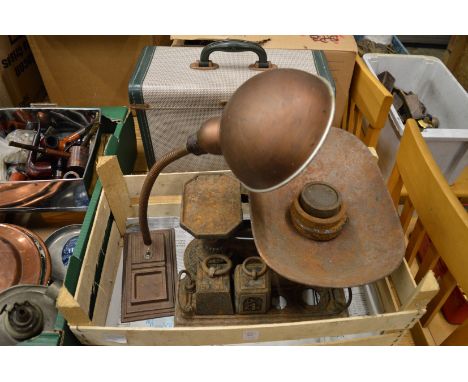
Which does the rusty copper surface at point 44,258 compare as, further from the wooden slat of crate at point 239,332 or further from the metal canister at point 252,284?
the metal canister at point 252,284

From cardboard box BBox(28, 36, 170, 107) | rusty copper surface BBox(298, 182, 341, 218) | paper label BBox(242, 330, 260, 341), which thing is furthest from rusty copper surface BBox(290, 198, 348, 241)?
cardboard box BBox(28, 36, 170, 107)

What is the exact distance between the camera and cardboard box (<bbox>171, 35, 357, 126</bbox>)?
1188mm

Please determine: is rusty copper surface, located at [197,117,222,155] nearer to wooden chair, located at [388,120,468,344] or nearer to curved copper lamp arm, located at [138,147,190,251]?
curved copper lamp arm, located at [138,147,190,251]

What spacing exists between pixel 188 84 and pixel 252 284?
59cm

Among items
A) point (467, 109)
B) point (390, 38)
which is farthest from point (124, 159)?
point (390, 38)

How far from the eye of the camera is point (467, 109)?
130cm

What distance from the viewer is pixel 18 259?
3.25 feet

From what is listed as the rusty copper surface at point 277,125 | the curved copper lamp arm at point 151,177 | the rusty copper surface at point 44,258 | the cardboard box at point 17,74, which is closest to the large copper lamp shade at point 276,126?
the rusty copper surface at point 277,125

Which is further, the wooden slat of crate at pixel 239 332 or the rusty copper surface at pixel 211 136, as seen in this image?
the wooden slat of crate at pixel 239 332

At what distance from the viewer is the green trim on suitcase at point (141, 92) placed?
3.29 feet

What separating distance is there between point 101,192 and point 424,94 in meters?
1.36

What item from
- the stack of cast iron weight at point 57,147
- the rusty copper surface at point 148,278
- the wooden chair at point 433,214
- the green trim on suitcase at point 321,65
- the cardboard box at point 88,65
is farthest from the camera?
the cardboard box at point 88,65

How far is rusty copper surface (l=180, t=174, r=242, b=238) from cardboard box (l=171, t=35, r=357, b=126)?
0.54 metres

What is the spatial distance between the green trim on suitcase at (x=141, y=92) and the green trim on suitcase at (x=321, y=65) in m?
0.53
